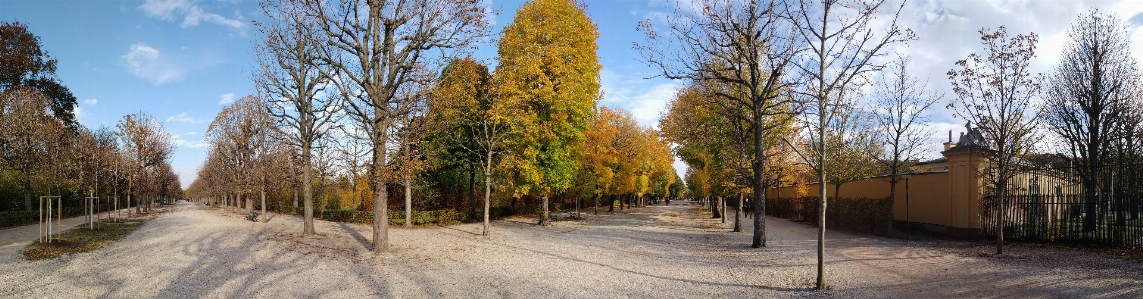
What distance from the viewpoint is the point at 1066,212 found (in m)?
13.8

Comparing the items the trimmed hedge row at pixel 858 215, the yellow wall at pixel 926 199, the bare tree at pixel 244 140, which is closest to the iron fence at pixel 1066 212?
the yellow wall at pixel 926 199

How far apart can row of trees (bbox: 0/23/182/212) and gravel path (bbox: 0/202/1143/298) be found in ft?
44.0

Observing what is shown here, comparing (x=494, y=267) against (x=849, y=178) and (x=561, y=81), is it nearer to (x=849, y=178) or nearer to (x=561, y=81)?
(x=561, y=81)

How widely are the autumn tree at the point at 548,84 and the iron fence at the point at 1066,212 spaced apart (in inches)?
543

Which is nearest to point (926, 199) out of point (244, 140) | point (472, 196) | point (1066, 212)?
point (1066, 212)

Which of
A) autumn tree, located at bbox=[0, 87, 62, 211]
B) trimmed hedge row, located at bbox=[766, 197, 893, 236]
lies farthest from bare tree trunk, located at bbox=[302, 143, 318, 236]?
trimmed hedge row, located at bbox=[766, 197, 893, 236]

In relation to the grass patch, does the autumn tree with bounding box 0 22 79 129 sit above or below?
above

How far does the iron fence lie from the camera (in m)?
12.3

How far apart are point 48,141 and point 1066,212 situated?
3807cm

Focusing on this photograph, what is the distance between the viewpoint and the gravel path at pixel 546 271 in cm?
835

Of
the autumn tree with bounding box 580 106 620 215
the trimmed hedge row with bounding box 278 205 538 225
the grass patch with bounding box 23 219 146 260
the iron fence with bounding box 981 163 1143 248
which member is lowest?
the trimmed hedge row with bounding box 278 205 538 225

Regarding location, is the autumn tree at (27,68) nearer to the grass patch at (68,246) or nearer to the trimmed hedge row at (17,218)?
the trimmed hedge row at (17,218)

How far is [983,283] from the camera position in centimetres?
896

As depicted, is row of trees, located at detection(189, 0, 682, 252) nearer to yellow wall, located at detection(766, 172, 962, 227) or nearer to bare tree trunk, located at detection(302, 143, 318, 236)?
bare tree trunk, located at detection(302, 143, 318, 236)
